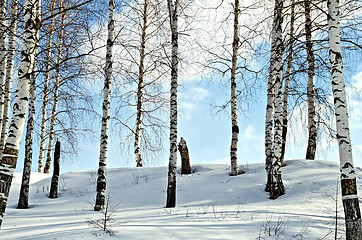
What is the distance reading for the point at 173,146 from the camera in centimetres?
896

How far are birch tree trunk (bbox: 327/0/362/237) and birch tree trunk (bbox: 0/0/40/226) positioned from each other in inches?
237

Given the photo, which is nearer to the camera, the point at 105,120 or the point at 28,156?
the point at 105,120

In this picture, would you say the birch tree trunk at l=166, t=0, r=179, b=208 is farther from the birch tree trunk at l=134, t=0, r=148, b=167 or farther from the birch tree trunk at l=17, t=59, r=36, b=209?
the birch tree trunk at l=134, t=0, r=148, b=167

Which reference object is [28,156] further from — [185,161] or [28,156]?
[185,161]

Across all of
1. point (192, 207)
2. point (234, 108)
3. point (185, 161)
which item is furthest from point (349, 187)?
point (185, 161)

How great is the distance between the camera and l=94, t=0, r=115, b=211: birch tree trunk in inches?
343

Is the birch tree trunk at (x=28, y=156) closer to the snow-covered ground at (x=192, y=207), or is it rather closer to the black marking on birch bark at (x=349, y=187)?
the snow-covered ground at (x=192, y=207)

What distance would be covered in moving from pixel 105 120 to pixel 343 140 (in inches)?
251

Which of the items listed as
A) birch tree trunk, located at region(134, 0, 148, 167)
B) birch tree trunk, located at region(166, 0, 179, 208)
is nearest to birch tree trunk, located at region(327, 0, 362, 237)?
birch tree trunk, located at region(166, 0, 179, 208)

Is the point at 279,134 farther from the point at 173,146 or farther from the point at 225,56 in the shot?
the point at 225,56

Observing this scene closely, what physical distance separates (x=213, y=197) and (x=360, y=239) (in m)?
5.09

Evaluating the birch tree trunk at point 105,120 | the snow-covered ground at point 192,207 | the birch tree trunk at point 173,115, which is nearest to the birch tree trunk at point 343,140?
the snow-covered ground at point 192,207

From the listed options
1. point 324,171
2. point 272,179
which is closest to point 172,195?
point 272,179

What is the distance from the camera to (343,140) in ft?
18.8
